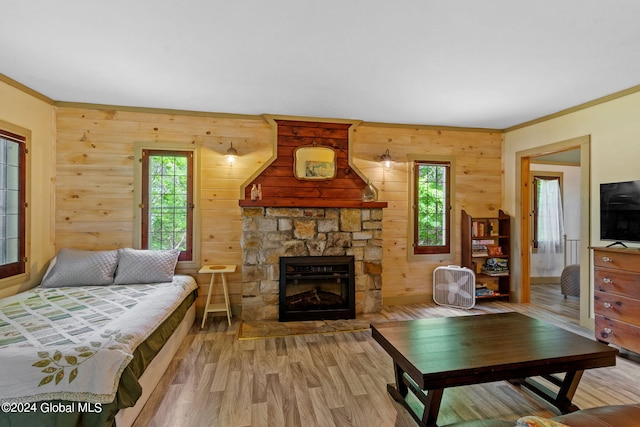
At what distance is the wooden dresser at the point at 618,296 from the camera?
2512 millimetres

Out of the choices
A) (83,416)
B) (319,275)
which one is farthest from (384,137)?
(83,416)

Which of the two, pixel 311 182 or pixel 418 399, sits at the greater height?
pixel 311 182

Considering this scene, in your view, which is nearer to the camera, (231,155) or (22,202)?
(22,202)

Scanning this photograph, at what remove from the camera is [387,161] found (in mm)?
4059

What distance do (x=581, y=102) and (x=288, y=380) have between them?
4.24m

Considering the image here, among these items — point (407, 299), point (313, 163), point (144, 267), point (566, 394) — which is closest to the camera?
point (566, 394)

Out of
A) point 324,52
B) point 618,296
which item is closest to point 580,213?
point 618,296

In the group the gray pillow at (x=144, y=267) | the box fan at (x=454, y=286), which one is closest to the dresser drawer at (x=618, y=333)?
the box fan at (x=454, y=286)

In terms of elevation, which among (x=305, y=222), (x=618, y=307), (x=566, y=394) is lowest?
(x=566, y=394)

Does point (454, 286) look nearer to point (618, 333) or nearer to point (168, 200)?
point (618, 333)

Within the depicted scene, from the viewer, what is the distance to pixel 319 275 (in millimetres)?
3594

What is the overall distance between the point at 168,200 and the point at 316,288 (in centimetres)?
216

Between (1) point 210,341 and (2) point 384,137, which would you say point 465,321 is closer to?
(1) point 210,341

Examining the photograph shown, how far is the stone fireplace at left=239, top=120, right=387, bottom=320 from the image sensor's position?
3.50 metres
